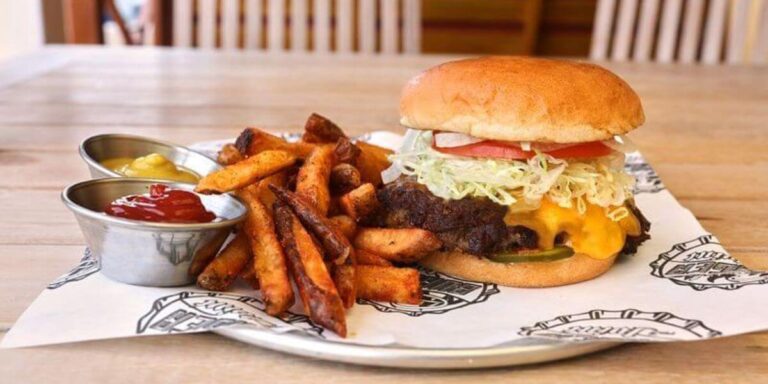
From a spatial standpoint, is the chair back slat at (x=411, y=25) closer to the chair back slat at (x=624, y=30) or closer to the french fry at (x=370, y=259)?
the chair back slat at (x=624, y=30)

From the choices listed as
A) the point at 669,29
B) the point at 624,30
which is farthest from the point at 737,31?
the point at 624,30

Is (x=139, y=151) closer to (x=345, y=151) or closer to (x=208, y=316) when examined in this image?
(x=345, y=151)

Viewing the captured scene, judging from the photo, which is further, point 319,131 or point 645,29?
point 645,29

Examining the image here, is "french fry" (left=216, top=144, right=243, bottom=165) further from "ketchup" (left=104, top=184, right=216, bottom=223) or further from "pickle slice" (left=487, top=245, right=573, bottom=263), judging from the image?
"pickle slice" (left=487, top=245, right=573, bottom=263)

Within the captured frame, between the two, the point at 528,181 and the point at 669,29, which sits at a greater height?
the point at 669,29

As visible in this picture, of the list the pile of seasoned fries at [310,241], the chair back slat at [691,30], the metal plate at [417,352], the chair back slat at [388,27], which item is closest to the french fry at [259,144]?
the pile of seasoned fries at [310,241]

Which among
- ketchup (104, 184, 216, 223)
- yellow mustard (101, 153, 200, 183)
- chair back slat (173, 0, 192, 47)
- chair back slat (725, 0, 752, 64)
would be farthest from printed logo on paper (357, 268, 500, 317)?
chair back slat (725, 0, 752, 64)
